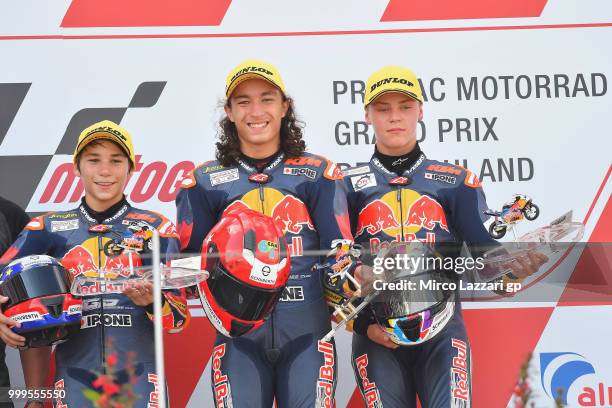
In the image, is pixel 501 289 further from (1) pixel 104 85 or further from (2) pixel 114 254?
(1) pixel 104 85

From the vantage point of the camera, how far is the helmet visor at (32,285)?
13.1 ft

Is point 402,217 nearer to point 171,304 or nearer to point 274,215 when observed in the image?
point 274,215

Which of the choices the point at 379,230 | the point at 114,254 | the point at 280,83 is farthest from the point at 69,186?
the point at 379,230

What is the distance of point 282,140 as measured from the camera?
175 inches

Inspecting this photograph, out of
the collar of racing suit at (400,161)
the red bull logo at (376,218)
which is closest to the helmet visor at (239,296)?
the red bull logo at (376,218)

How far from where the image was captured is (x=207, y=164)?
4.41 meters

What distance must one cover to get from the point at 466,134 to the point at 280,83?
1335 millimetres

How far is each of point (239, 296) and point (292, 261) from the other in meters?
0.48

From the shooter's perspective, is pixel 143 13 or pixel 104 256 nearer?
pixel 104 256

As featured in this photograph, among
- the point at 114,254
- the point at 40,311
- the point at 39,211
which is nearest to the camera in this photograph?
the point at 40,311

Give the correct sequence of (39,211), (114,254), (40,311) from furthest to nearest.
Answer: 1. (39,211)
2. (114,254)
3. (40,311)

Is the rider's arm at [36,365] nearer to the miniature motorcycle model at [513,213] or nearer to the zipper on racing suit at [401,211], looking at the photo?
the zipper on racing suit at [401,211]

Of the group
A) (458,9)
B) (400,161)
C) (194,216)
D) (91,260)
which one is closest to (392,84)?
(400,161)

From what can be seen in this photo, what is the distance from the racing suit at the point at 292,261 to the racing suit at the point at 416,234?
18 cm
